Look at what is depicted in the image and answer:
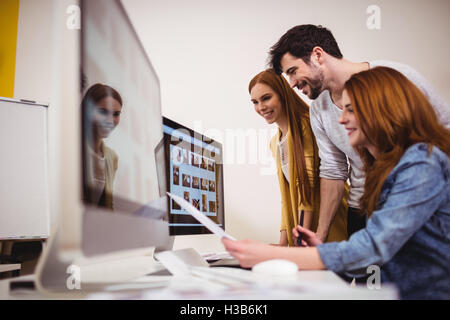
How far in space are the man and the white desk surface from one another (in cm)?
113

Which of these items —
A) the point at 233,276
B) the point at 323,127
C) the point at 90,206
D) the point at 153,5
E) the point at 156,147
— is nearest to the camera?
the point at 90,206

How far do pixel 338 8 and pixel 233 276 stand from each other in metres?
2.00

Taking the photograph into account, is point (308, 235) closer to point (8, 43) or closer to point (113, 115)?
point (113, 115)

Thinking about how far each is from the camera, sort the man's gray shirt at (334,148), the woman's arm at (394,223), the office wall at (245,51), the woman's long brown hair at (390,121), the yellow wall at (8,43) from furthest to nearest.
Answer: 1. the yellow wall at (8,43)
2. the office wall at (245,51)
3. the man's gray shirt at (334,148)
4. the woman's long brown hair at (390,121)
5. the woman's arm at (394,223)

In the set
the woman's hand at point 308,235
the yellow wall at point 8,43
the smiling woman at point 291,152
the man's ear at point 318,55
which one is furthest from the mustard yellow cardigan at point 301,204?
the yellow wall at point 8,43

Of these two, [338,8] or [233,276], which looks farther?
[338,8]

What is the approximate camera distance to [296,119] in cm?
175

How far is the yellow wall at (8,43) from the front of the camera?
2.22m

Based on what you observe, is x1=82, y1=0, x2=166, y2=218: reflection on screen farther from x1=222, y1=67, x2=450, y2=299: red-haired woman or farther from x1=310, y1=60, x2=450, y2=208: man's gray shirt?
x1=310, y1=60, x2=450, y2=208: man's gray shirt

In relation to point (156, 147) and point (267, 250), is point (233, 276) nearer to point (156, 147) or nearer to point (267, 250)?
A: point (267, 250)

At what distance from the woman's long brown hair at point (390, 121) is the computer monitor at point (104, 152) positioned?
0.51 m

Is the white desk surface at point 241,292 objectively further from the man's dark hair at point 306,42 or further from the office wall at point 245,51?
the office wall at point 245,51

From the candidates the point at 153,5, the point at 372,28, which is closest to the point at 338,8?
the point at 372,28

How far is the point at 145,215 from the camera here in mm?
588
